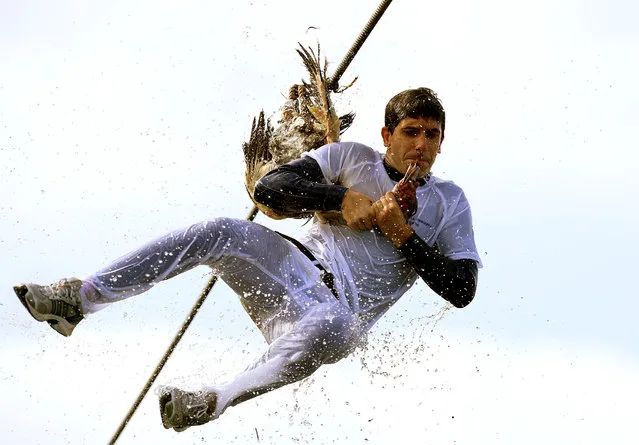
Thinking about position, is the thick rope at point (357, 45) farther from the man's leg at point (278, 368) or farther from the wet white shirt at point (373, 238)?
the man's leg at point (278, 368)

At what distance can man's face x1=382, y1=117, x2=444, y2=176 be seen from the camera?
24.9ft

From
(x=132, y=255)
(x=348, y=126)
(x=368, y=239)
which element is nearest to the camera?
(x=132, y=255)

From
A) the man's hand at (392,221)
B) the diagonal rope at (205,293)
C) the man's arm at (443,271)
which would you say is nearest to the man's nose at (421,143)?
the man's hand at (392,221)

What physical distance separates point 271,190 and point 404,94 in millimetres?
912

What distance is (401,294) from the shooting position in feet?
25.6

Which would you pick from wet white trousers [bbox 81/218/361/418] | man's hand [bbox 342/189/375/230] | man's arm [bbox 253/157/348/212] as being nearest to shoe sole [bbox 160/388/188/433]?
wet white trousers [bbox 81/218/361/418]

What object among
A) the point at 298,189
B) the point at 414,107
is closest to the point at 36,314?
the point at 298,189

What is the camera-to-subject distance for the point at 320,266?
758cm

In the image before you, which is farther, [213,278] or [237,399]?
[213,278]

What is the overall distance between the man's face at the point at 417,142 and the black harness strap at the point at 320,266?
0.68 meters

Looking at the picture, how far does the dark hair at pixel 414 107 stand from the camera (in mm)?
7594

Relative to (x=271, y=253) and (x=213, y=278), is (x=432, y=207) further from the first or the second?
(x=213, y=278)

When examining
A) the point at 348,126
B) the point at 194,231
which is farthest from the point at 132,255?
the point at 348,126

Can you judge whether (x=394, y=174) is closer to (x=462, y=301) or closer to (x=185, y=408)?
(x=462, y=301)
